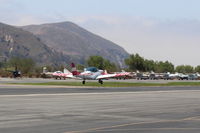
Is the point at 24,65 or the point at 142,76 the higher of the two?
the point at 24,65

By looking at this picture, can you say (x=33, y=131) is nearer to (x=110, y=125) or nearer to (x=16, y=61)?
(x=110, y=125)

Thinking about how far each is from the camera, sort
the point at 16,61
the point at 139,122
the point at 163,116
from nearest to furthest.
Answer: the point at 139,122 < the point at 163,116 < the point at 16,61

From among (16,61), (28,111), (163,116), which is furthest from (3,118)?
(16,61)

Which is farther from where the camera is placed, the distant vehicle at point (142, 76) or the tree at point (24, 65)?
the tree at point (24, 65)

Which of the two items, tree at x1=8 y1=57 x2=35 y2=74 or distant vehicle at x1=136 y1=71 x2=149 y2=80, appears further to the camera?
tree at x1=8 y1=57 x2=35 y2=74

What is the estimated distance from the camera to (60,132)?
17156 millimetres

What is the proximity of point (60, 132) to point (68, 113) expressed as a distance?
7.61 meters

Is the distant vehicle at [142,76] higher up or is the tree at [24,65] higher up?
the tree at [24,65]

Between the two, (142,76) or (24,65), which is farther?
(24,65)

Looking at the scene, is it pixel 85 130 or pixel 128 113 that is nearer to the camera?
pixel 85 130

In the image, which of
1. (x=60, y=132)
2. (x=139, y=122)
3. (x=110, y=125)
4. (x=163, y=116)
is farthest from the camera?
(x=163, y=116)

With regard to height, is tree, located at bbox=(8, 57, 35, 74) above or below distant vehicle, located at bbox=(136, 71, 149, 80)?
above

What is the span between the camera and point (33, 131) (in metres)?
17.4

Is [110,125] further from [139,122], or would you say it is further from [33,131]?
[33,131]
